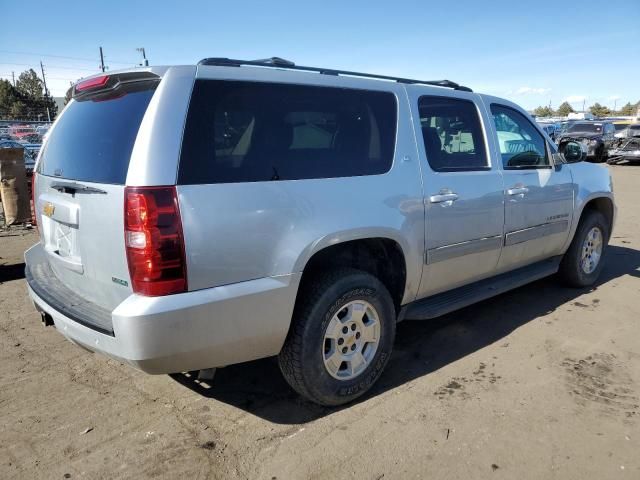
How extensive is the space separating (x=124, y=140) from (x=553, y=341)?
11.2 feet

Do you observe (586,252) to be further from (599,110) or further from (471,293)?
(599,110)

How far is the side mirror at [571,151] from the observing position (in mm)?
4586

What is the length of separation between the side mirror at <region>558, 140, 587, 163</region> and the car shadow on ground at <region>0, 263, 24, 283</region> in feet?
19.3

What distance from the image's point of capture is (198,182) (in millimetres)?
2266

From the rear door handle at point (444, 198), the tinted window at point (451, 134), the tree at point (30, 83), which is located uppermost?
the tree at point (30, 83)

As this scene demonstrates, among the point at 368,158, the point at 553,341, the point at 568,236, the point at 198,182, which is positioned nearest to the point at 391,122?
the point at 368,158

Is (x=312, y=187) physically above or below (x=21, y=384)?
above

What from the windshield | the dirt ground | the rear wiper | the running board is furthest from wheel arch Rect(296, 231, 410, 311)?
the windshield

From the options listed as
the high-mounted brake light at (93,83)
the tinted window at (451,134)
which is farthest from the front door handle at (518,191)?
the high-mounted brake light at (93,83)

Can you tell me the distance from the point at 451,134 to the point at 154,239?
238cm

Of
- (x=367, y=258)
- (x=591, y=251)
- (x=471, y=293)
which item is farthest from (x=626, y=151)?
(x=367, y=258)

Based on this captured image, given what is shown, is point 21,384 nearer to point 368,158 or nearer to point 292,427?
point 292,427

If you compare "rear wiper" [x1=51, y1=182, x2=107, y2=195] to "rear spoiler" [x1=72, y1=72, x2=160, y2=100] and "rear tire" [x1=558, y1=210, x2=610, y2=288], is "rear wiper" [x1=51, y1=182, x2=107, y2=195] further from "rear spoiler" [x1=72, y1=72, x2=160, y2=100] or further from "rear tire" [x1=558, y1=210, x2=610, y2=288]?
"rear tire" [x1=558, y1=210, x2=610, y2=288]

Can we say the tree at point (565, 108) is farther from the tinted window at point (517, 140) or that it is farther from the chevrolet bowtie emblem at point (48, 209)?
the chevrolet bowtie emblem at point (48, 209)
